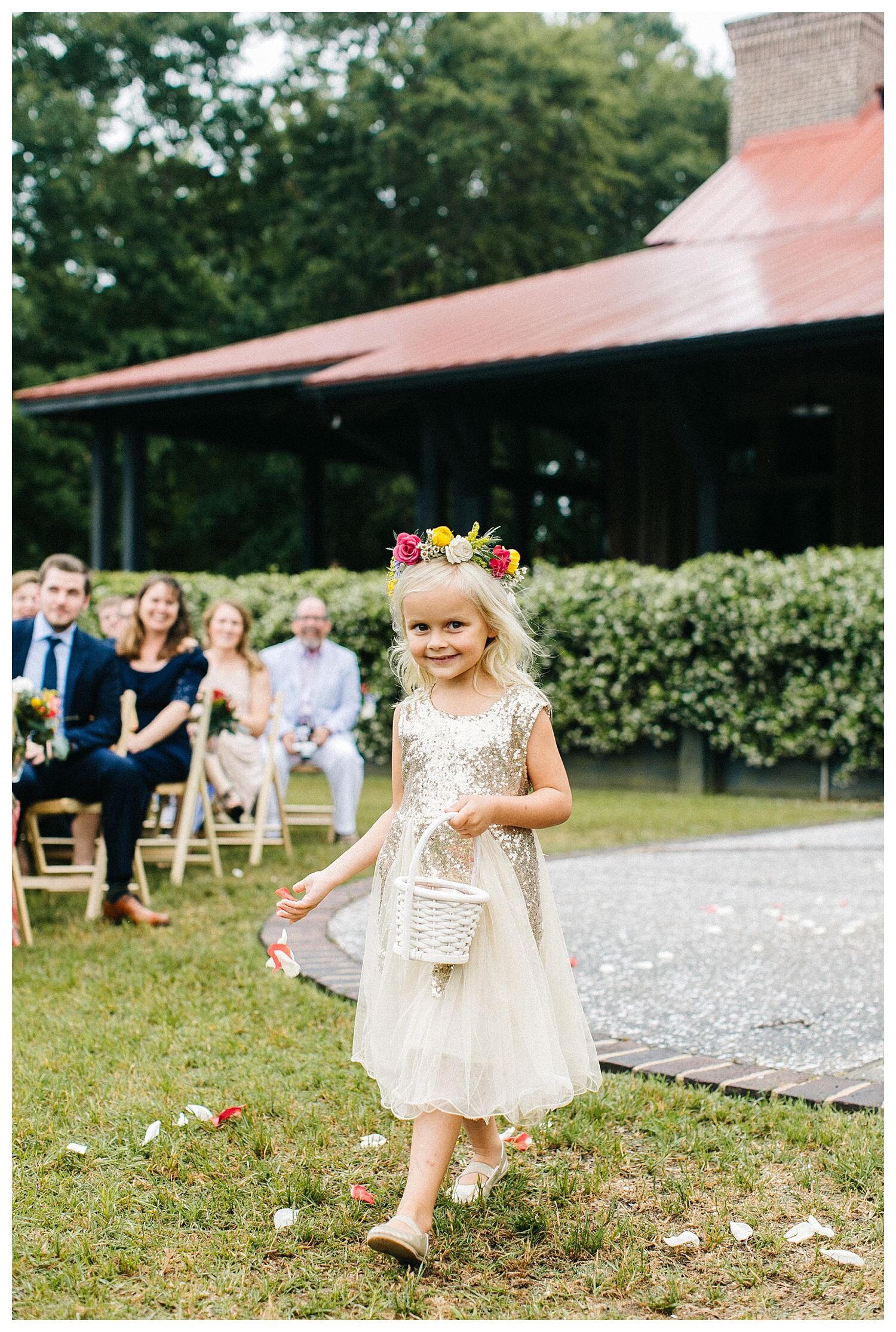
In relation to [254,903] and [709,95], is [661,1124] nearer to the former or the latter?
[254,903]

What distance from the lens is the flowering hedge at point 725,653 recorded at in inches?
417

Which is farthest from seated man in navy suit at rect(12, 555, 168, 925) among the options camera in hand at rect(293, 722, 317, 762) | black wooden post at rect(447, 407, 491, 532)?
black wooden post at rect(447, 407, 491, 532)

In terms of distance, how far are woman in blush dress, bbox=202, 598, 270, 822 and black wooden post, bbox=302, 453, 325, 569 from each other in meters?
10.4

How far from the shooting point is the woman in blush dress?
8.17 metres

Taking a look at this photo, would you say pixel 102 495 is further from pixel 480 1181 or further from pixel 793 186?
pixel 480 1181

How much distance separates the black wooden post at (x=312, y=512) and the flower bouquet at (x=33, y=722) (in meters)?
13.1

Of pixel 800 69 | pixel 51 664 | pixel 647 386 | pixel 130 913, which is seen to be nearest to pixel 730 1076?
pixel 130 913

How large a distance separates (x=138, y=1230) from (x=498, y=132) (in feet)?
99.8

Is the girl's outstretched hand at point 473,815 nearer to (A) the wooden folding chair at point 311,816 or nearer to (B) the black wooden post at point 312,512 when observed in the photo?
(A) the wooden folding chair at point 311,816

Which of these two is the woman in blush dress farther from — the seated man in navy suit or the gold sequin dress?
the gold sequin dress

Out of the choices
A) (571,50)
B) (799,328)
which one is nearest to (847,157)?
(799,328)

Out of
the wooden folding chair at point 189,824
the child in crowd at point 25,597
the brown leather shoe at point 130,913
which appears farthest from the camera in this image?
the child in crowd at point 25,597

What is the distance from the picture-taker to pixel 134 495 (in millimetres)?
18672

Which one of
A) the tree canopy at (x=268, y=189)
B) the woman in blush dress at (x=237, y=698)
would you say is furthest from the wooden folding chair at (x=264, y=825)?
the tree canopy at (x=268, y=189)
